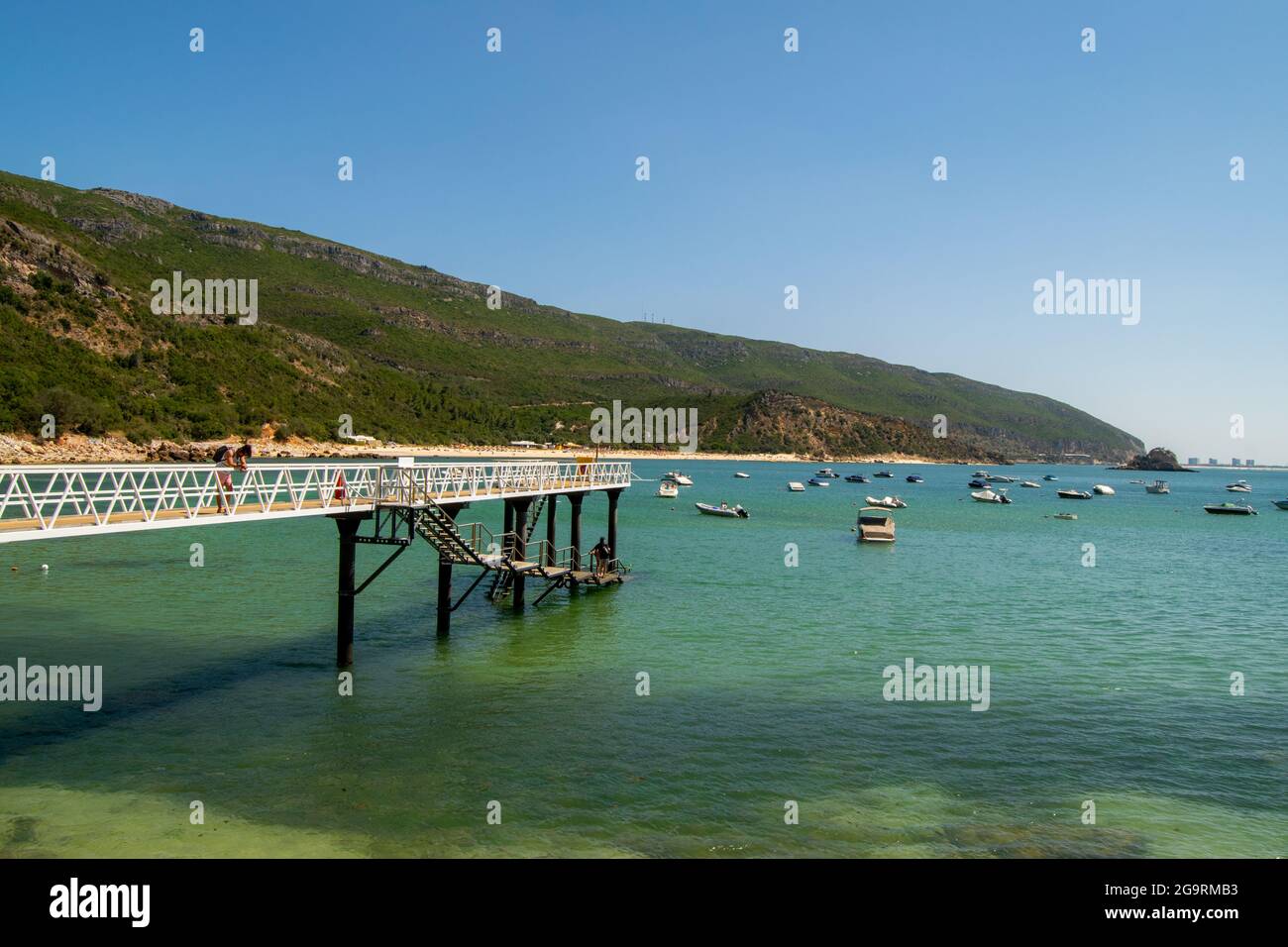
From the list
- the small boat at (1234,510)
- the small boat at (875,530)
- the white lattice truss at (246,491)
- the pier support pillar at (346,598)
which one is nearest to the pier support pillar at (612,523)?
the white lattice truss at (246,491)

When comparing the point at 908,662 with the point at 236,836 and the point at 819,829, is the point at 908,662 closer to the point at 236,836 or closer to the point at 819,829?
the point at 819,829

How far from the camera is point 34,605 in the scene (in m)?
33.2

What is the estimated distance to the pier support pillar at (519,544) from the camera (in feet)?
117

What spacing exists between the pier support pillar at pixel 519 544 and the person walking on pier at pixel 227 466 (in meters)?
13.6

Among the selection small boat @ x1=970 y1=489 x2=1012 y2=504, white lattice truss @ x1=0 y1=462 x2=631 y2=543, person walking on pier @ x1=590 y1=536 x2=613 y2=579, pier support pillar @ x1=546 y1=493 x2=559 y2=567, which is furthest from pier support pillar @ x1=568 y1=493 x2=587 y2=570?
small boat @ x1=970 y1=489 x2=1012 y2=504

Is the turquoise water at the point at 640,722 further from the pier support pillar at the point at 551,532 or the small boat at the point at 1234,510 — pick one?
the small boat at the point at 1234,510

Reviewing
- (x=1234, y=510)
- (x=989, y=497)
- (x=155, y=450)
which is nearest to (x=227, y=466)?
(x=155, y=450)

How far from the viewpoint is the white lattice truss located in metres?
17.4

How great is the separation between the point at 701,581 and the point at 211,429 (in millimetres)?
106631

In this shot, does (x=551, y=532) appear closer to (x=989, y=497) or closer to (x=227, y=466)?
(x=227, y=466)

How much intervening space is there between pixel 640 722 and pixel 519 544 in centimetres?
1803

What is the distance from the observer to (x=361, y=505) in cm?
2570

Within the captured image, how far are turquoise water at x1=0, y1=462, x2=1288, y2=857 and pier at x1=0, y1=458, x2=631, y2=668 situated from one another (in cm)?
170
